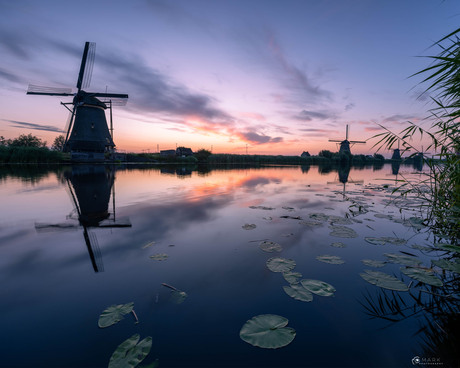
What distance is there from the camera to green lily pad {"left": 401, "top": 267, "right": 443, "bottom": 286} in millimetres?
3059

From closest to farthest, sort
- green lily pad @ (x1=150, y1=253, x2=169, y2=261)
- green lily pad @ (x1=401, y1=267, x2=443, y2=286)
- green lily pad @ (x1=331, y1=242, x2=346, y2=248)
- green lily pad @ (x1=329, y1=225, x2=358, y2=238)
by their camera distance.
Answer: green lily pad @ (x1=401, y1=267, x2=443, y2=286), green lily pad @ (x1=150, y1=253, x2=169, y2=261), green lily pad @ (x1=331, y1=242, x2=346, y2=248), green lily pad @ (x1=329, y1=225, x2=358, y2=238)

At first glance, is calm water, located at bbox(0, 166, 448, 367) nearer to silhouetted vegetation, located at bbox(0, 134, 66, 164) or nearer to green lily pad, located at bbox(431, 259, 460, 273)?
green lily pad, located at bbox(431, 259, 460, 273)

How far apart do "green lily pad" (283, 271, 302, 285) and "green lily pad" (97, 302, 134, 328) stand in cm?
250

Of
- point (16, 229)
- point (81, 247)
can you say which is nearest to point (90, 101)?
point (16, 229)

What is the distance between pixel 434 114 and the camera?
14.5 ft

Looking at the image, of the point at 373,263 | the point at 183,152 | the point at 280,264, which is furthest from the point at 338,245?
the point at 183,152

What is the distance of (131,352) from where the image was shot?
1956mm

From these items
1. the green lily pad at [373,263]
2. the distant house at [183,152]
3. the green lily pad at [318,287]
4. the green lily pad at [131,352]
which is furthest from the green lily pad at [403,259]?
the distant house at [183,152]

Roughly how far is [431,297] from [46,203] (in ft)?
43.3

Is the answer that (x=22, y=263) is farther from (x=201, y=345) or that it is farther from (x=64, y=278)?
(x=201, y=345)

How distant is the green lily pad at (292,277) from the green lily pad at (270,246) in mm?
950

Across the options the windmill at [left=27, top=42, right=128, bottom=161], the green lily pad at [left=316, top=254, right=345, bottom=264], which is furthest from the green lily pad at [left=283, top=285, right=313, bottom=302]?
the windmill at [left=27, top=42, right=128, bottom=161]

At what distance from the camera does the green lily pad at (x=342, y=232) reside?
208 inches

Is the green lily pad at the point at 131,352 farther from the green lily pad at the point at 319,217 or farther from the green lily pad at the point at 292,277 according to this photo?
the green lily pad at the point at 319,217
